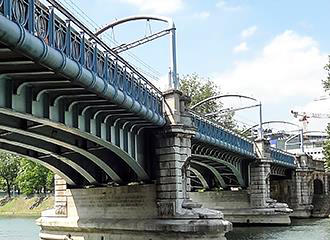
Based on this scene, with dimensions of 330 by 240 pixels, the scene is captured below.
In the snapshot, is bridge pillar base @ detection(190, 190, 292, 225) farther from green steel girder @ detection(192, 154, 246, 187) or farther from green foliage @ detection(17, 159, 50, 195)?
green foliage @ detection(17, 159, 50, 195)

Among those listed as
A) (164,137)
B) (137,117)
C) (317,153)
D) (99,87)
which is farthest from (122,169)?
(317,153)

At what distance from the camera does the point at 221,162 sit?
50.1 m

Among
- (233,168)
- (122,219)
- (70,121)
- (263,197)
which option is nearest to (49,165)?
(122,219)

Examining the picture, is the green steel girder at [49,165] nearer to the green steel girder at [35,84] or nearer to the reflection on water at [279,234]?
the green steel girder at [35,84]

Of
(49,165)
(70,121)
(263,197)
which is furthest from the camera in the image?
(263,197)

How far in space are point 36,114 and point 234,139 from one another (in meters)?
32.8

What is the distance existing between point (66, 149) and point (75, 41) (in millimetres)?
10600

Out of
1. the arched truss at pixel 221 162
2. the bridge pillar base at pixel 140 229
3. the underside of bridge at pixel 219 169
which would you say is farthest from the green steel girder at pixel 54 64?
the underside of bridge at pixel 219 169

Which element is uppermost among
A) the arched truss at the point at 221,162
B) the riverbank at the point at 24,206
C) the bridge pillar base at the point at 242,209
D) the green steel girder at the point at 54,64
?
the green steel girder at the point at 54,64

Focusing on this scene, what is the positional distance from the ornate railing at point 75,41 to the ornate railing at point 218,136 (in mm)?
11019

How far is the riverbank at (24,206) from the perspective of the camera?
93062 mm

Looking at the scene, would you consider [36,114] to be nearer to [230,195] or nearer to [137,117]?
[137,117]

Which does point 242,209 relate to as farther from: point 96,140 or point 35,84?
point 35,84

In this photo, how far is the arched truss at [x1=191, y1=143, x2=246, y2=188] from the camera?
43.1 meters
